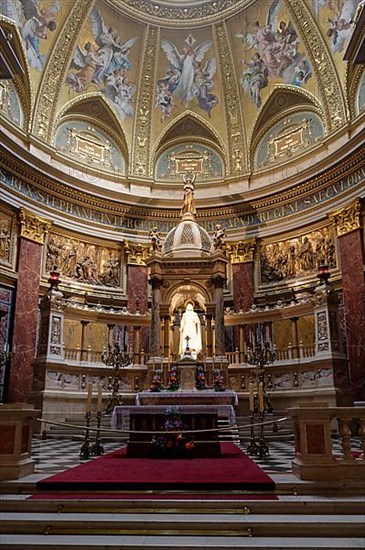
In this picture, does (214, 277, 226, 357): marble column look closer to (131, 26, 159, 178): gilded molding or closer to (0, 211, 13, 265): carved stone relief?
(0, 211, 13, 265): carved stone relief

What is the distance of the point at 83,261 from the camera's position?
19828 millimetres

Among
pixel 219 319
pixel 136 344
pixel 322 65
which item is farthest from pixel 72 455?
pixel 322 65

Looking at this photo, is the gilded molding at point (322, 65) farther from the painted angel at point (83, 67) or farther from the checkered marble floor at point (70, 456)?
the checkered marble floor at point (70, 456)

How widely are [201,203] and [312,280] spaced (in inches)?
254

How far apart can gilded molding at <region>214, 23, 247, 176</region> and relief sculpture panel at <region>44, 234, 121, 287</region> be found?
7116 millimetres

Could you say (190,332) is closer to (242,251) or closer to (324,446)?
(242,251)

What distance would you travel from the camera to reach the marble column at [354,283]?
49.3ft

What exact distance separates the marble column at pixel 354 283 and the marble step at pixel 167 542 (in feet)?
37.4

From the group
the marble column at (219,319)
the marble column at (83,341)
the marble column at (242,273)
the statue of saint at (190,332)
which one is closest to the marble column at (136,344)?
the marble column at (83,341)

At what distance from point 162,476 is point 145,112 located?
796 inches

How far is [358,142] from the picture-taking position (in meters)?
16.7

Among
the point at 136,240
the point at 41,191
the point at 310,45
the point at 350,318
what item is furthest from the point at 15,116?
the point at 350,318

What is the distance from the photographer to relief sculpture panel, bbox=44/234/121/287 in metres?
18.9

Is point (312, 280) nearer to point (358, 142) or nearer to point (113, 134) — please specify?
point (358, 142)
